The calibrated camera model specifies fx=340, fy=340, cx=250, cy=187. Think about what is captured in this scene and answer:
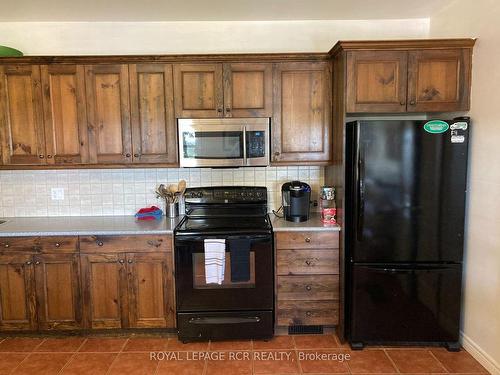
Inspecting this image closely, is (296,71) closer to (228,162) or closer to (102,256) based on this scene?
(228,162)

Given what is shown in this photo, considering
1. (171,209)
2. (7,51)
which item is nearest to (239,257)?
(171,209)

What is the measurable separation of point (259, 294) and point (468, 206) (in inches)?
64.1

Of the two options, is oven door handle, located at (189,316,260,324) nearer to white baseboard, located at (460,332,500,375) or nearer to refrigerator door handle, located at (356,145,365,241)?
refrigerator door handle, located at (356,145,365,241)

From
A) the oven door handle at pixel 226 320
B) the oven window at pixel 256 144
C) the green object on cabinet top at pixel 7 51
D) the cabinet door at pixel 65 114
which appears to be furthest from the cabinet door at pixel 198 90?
the oven door handle at pixel 226 320

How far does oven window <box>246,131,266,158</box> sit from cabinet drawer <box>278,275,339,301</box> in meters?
0.98

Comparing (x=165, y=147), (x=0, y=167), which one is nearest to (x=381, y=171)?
(x=165, y=147)

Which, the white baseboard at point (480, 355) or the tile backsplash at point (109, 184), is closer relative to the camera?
the white baseboard at point (480, 355)

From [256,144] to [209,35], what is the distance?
1106 millimetres

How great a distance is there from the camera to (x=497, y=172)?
2146mm

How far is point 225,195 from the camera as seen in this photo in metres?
2.98

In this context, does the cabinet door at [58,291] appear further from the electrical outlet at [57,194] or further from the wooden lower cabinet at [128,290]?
the electrical outlet at [57,194]

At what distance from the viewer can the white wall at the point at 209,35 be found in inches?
117

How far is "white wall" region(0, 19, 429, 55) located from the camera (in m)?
2.97

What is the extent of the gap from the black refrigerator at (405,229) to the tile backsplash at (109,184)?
2.58 ft
